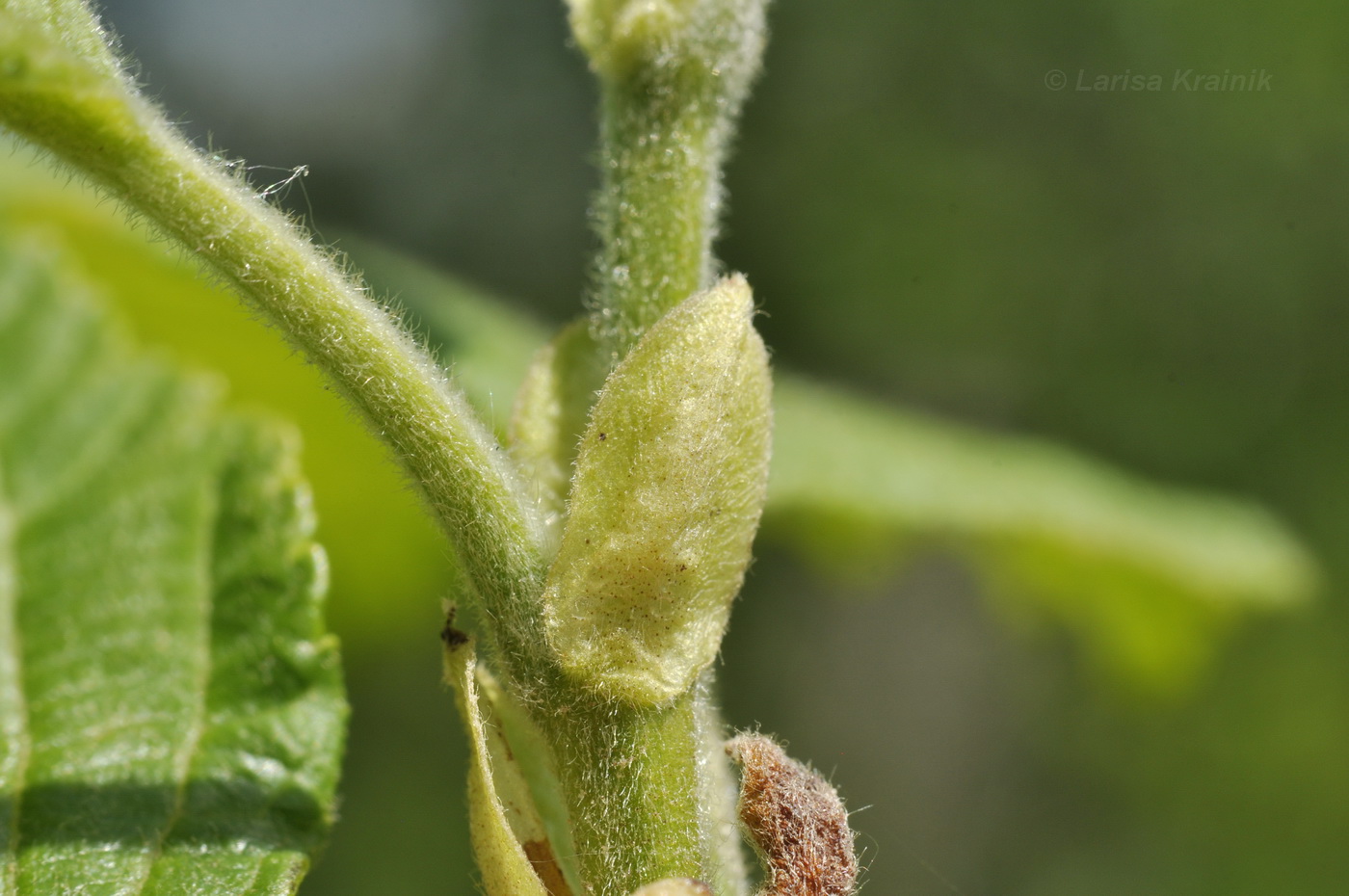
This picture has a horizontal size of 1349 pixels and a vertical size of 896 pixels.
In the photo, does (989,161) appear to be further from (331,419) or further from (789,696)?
(331,419)

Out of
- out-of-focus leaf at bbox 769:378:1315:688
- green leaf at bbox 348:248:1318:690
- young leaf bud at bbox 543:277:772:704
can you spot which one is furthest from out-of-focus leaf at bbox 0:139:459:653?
young leaf bud at bbox 543:277:772:704

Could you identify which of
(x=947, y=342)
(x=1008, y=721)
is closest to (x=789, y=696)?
(x=1008, y=721)

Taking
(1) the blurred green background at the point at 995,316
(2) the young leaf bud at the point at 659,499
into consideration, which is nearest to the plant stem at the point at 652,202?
(2) the young leaf bud at the point at 659,499

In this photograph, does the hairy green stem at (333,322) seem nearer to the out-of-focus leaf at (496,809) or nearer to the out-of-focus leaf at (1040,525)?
the out-of-focus leaf at (496,809)

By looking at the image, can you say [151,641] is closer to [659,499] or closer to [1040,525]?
[659,499]

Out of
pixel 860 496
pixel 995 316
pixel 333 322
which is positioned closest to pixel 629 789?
pixel 333 322

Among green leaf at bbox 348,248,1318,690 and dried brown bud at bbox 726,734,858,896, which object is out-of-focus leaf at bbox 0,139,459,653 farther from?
dried brown bud at bbox 726,734,858,896
